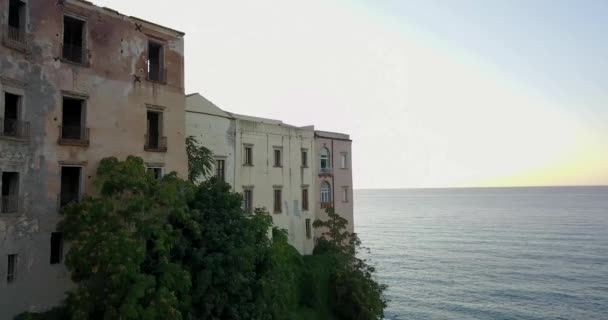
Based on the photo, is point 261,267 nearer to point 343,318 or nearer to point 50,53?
point 50,53

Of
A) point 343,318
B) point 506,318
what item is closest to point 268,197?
point 343,318

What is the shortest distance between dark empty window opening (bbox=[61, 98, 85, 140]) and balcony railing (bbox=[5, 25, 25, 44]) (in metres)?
3.16

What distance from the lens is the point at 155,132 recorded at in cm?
2506

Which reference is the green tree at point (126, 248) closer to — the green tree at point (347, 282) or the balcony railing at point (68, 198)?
the balcony railing at point (68, 198)

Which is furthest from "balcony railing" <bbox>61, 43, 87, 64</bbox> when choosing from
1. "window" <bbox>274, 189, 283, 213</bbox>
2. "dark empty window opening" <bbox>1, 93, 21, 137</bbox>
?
"window" <bbox>274, 189, 283, 213</bbox>

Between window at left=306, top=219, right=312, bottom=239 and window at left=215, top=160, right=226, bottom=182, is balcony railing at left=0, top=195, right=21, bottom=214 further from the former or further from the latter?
window at left=306, top=219, right=312, bottom=239

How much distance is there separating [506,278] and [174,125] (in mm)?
56205

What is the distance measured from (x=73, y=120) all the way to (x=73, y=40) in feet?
13.4

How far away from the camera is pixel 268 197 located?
37.6 metres

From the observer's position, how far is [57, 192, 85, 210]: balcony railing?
803 inches

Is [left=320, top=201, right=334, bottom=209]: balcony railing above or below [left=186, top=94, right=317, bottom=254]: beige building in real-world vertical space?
below

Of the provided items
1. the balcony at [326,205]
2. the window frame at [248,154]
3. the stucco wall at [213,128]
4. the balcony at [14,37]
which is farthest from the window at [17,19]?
the balcony at [326,205]

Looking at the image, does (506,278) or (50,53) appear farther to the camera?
(506,278)

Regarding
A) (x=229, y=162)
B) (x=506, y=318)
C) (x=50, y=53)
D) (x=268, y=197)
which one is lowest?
(x=506, y=318)
